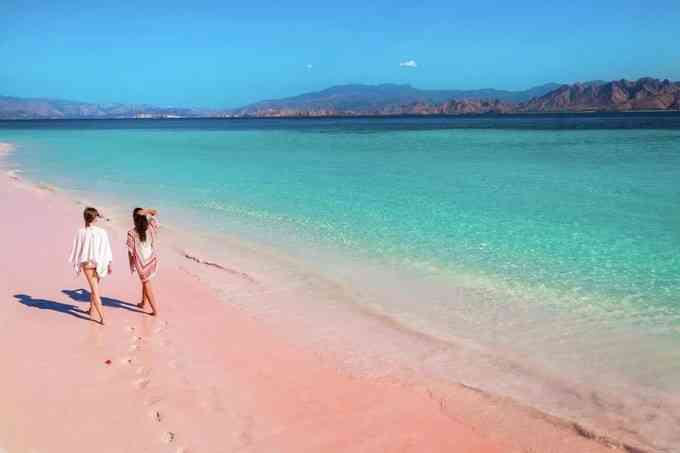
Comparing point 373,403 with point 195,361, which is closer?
point 373,403

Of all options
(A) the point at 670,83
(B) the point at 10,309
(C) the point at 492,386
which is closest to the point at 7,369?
(B) the point at 10,309

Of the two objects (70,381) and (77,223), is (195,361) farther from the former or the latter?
(77,223)

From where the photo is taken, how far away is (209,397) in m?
5.36

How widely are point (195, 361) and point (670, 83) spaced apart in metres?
229

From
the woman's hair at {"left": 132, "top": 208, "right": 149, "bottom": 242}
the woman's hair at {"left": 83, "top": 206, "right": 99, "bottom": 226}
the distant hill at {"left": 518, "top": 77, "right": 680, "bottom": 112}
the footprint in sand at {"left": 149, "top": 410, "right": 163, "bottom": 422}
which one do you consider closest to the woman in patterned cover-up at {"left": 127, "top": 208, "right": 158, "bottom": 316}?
the woman's hair at {"left": 132, "top": 208, "right": 149, "bottom": 242}

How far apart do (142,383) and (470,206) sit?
39.6 ft

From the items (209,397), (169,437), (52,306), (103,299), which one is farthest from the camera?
(103,299)

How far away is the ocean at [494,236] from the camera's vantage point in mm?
7055

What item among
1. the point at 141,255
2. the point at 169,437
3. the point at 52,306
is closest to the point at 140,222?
the point at 141,255

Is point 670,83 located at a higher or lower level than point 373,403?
higher

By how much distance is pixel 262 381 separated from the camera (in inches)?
228

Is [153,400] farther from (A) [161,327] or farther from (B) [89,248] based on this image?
(B) [89,248]

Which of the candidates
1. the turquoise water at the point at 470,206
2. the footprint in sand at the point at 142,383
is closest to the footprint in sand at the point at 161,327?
the footprint in sand at the point at 142,383

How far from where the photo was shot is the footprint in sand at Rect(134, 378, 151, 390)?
550 centimetres
